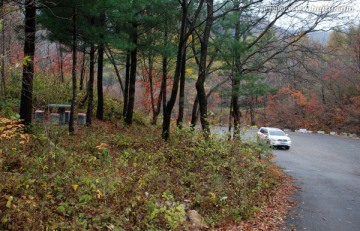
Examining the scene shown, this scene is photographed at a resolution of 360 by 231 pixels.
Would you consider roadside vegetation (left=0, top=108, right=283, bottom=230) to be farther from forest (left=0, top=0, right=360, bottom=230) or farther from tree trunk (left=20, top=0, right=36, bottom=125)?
tree trunk (left=20, top=0, right=36, bottom=125)

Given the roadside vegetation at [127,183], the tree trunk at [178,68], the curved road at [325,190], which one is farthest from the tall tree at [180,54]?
the curved road at [325,190]

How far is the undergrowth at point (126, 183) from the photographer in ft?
16.3

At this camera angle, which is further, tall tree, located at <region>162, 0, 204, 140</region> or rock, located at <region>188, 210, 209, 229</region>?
tall tree, located at <region>162, 0, 204, 140</region>

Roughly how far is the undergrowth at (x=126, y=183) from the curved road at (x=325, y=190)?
1221 mm

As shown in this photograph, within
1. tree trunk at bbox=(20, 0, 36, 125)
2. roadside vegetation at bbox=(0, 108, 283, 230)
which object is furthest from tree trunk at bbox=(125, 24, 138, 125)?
tree trunk at bbox=(20, 0, 36, 125)

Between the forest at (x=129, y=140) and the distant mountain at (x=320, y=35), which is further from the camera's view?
the distant mountain at (x=320, y=35)

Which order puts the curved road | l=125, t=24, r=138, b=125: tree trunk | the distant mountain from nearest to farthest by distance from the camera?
the curved road
the distant mountain
l=125, t=24, r=138, b=125: tree trunk

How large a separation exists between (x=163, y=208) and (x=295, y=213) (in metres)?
4.34

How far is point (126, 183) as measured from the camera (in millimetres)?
6492

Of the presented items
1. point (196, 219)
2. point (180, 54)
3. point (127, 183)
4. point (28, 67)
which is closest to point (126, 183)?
point (127, 183)

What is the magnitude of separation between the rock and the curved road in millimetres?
2097

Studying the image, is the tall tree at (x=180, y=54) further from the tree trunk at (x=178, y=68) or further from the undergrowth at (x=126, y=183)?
the undergrowth at (x=126, y=183)

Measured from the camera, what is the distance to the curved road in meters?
7.48

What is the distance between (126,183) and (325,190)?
25.5ft
